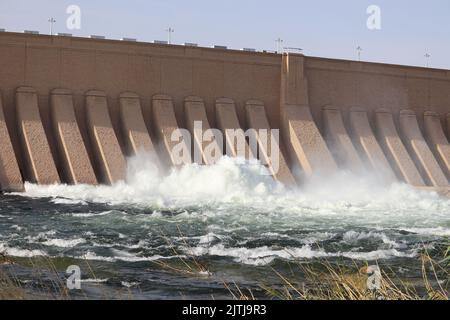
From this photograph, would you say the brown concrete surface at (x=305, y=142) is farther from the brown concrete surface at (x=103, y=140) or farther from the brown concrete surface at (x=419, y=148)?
the brown concrete surface at (x=103, y=140)

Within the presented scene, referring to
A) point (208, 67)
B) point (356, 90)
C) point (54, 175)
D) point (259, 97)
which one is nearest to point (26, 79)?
point (54, 175)

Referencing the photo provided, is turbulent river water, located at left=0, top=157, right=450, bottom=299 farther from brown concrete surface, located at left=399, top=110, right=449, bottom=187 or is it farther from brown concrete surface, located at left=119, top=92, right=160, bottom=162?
brown concrete surface, located at left=399, top=110, right=449, bottom=187

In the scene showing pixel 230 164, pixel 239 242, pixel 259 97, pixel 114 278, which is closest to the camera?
pixel 114 278

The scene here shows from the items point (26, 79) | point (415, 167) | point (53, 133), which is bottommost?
point (415, 167)

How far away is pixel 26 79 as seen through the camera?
72.3ft

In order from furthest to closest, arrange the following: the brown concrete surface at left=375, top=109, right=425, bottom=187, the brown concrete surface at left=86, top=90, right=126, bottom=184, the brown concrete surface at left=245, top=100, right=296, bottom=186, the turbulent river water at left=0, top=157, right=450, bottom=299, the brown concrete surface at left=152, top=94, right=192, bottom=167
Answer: the brown concrete surface at left=375, top=109, right=425, bottom=187 < the brown concrete surface at left=245, top=100, right=296, bottom=186 < the brown concrete surface at left=152, top=94, right=192, bottom=167 < the brown concrete surface at left=86, top=90, right=126, bottom=184 < the turbulent river water at left=0, top=157, right=450, bottom=299

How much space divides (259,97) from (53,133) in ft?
26.6

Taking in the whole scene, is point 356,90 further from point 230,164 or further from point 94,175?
point 94,175

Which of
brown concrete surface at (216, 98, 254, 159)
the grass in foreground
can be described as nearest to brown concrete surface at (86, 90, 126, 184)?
brown concrete surface at (216, 98, 254, 159)

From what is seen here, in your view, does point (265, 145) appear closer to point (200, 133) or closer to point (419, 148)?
point (200, 133)

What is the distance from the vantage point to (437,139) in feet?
94.8

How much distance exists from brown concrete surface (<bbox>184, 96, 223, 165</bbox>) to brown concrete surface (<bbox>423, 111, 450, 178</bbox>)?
34.3ft

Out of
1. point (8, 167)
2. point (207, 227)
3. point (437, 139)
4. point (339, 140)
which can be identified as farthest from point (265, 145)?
point (207, 227)

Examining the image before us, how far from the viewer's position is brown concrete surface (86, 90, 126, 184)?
837 inches
